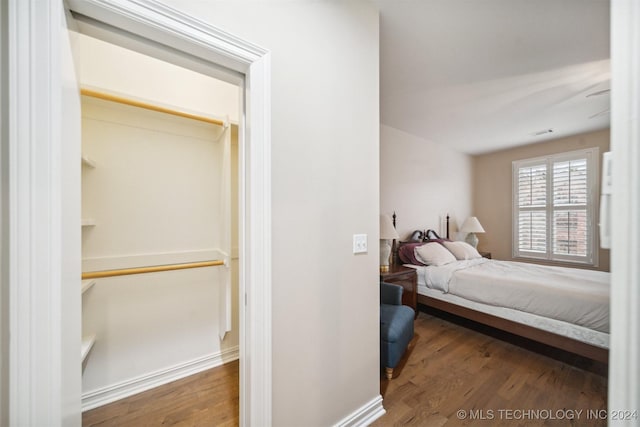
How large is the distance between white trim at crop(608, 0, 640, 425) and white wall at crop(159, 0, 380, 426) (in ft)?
3.38

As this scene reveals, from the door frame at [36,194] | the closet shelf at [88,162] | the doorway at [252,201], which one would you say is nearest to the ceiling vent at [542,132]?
the doorway at [252,201]

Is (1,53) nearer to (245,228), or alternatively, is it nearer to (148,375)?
(245,228)

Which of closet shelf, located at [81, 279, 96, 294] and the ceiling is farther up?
the ceiling

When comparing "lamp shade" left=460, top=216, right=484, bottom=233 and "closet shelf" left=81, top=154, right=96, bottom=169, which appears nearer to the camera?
"closet shelf" left=81, top=154, right=96, bottom=169

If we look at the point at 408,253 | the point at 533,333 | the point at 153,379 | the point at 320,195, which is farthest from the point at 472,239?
the point at 153,379

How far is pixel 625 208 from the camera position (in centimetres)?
43

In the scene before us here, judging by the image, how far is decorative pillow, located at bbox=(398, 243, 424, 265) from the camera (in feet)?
11.5

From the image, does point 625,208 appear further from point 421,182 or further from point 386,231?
point 421,182

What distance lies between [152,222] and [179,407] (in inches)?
52.3

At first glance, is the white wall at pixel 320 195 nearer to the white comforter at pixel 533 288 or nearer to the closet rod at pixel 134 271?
the closet rod at pixel 134 271

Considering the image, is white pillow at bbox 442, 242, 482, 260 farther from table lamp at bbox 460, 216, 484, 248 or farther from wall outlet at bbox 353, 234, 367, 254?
wall outlet at bbox 353, 234, 367, 254

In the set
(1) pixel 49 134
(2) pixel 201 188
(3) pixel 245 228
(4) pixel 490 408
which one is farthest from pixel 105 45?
(4) pixel 490 408

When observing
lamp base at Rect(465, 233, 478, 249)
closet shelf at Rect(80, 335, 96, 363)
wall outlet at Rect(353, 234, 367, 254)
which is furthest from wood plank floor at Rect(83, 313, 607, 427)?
lamp base at Rect(465, 233, 478, 249)

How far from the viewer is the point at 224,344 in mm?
2205
